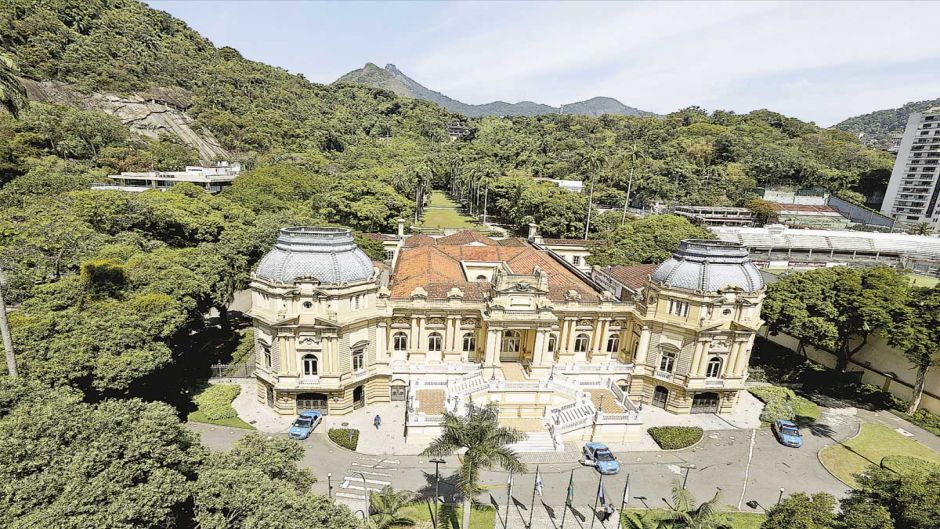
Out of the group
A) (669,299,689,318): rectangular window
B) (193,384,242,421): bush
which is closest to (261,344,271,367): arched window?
(193,384,242,421): bush

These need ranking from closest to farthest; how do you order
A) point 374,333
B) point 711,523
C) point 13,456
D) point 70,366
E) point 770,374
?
point 13,456, point 711,523, point 70,366, point 374,333, point 770,374

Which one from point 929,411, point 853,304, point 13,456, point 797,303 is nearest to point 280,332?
point 13,456

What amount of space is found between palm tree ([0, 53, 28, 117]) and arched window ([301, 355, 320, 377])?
20.9 m

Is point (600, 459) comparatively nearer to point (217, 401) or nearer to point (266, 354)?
point (266, 354)

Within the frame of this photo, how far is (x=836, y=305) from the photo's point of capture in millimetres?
40062

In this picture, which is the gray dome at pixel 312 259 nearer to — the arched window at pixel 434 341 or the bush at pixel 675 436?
the arched window at pixel 434 341

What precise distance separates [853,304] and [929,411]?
10796 mm

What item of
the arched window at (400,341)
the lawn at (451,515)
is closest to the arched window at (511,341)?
the arched window at (400,341)

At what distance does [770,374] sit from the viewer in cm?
4456

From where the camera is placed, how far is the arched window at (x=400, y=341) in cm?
3722

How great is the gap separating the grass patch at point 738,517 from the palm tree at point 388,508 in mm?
12832

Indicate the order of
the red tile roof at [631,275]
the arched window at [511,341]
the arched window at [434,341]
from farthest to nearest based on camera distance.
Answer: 1. the red tile roof at [631,275]
2. the arched window at [511,341]
3. the arched window at [434,341]

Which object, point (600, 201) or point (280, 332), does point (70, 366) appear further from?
point (600, 201)

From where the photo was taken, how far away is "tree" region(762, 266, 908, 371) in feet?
124
